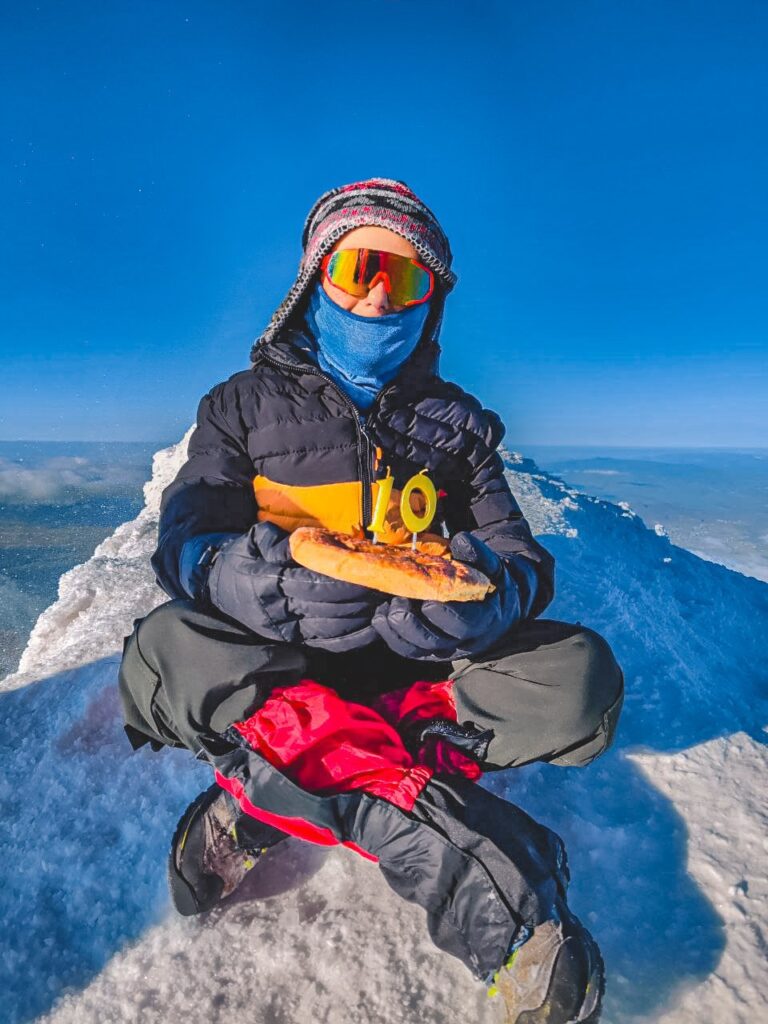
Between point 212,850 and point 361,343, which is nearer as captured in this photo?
point 212,850

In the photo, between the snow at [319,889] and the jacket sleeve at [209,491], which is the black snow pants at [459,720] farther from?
the snow at [319,889]

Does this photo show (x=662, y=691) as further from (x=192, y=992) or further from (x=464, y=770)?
(x=192, y=992)

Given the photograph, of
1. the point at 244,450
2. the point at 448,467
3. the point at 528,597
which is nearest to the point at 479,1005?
the point at 528,597

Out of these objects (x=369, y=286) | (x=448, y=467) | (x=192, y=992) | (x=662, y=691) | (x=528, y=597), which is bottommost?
(x=192, y=992)

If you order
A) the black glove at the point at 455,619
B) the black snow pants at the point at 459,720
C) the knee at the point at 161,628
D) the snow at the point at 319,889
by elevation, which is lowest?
the snow at the point at 319,889

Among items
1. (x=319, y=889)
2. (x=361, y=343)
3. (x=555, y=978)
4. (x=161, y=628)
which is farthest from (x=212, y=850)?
(x=361, y=343)

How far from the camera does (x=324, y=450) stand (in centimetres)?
164

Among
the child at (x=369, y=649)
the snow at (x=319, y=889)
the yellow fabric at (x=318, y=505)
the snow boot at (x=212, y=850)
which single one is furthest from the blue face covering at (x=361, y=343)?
the snow at (x=319, y=889)

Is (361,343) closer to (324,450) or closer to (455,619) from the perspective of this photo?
(324,450)

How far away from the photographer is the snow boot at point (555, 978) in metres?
1.00

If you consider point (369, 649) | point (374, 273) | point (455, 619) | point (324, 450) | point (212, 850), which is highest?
point (374, 273)

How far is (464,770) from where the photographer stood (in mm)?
1372

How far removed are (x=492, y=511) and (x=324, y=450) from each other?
1.95 ft

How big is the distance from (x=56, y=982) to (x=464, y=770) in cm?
101
